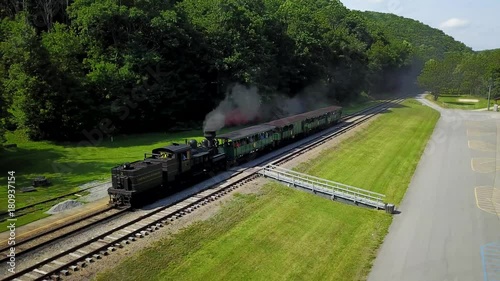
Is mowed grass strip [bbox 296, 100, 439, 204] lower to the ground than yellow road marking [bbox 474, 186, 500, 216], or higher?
higher

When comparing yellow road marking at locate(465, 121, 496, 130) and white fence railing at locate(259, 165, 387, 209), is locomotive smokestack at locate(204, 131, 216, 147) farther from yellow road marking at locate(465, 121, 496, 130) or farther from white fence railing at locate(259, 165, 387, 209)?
yellow road marking at locate(465, 121, 496, 130)

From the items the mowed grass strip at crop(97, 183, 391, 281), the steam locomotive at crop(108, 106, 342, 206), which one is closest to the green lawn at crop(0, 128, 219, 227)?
the steam locomotive at crop(108, 106, 342, 206)

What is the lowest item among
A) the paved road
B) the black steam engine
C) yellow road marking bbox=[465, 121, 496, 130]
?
the paved road

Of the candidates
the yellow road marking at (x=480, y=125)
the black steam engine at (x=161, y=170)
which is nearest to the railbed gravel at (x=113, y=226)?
the black steam engine at (x=161, y=170)

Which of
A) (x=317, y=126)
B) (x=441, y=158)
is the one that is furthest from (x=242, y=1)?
(x=441, y=158)

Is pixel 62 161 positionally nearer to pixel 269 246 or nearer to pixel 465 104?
pixel 269 246

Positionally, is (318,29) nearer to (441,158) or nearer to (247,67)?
(247,67)

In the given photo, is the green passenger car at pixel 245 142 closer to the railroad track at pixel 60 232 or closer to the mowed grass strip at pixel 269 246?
the mowed grass strip at pixel 269 246

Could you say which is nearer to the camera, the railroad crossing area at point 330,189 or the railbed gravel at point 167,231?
the railbed gravel at point 167,231
